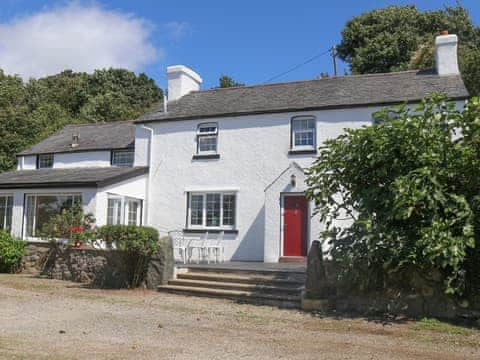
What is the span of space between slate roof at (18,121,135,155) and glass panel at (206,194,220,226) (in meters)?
4.64

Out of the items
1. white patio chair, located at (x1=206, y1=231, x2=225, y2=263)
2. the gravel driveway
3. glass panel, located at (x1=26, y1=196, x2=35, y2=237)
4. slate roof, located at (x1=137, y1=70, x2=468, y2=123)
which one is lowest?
the gravel driveway

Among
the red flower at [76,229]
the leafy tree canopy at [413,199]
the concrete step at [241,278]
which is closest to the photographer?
the leafy tree canopy at [413,199]

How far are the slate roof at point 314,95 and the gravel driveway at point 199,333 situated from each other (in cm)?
957

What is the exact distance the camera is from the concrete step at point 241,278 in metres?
12.8

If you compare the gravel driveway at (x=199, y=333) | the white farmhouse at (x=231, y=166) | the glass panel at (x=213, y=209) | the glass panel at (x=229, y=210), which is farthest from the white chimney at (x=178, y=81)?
the gravel driveway at (x=199, y=333)

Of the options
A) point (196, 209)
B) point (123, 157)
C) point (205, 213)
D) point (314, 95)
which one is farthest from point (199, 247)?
point (314, 95)

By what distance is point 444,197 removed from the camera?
31.5ft

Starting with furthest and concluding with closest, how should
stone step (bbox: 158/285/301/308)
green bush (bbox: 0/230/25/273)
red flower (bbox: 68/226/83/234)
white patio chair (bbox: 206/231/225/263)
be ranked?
white patio chair (bbox: 206/231/225/263) → green bush (bbox: 0/230/25/273) → red flower (bbox: 68/226/83/234) → stone step (bbox: 158/285/301/308)

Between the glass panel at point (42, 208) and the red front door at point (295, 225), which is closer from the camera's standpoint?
the red front door at point (295, 225)

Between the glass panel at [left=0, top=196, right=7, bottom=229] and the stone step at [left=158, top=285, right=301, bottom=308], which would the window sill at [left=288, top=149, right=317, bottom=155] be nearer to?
the stone step at [left=158, top=285, right=301, bottom=308]

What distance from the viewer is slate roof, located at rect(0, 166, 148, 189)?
711 inches

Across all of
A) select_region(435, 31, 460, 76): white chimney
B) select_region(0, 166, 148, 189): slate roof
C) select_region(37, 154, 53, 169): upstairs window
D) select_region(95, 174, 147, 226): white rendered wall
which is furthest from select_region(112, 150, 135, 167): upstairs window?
select_region(435, 31, 460, 76): white chimney

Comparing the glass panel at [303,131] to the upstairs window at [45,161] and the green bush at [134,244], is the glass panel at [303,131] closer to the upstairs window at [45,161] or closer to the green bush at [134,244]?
the green bush at [134,244]

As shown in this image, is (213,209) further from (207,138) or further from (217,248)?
(207,138)
